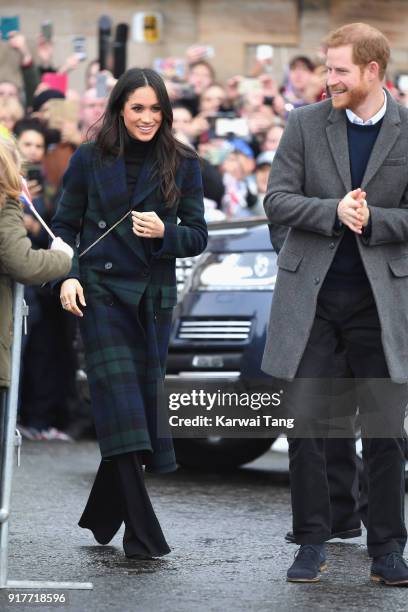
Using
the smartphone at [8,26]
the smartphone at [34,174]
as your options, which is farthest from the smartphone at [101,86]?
the smartphone at [8,26]

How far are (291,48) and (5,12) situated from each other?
351 centimetres

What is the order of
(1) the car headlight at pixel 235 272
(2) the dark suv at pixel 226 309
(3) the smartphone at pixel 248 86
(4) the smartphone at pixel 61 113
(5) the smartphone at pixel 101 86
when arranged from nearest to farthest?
1. (2) the dark suv at pixel 226 309
2. (1) the car headlight at pixel 235 272
3. (4) the smartphone at pixel 61 113
4. (5) the smartphone at pixel 101 86
5. (3) the smartphone at pixel 248 86

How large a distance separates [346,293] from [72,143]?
21.5ft

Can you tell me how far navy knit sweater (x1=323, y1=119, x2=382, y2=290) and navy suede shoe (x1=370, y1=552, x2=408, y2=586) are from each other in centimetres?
102

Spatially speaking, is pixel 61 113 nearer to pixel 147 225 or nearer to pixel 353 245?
pixel 147 225

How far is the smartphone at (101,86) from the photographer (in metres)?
13.6

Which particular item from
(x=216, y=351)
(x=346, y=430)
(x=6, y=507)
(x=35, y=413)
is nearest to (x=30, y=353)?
(x=35, y=413)

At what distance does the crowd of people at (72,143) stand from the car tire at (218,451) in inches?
58.1

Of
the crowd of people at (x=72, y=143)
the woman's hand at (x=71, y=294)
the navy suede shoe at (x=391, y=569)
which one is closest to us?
the navy suede shoe at (x=391, y=569)

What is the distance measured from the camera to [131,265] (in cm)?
698

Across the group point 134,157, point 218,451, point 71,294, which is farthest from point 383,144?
point 218,451

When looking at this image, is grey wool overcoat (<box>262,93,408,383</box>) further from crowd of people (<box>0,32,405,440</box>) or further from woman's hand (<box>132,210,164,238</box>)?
crowd of people (<box>0,32,405,440</box>)

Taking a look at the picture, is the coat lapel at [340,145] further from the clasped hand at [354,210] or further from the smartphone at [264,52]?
the smartphone at [264,52]

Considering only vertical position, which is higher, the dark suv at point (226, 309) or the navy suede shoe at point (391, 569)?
the dark suv at point (226, 309)
